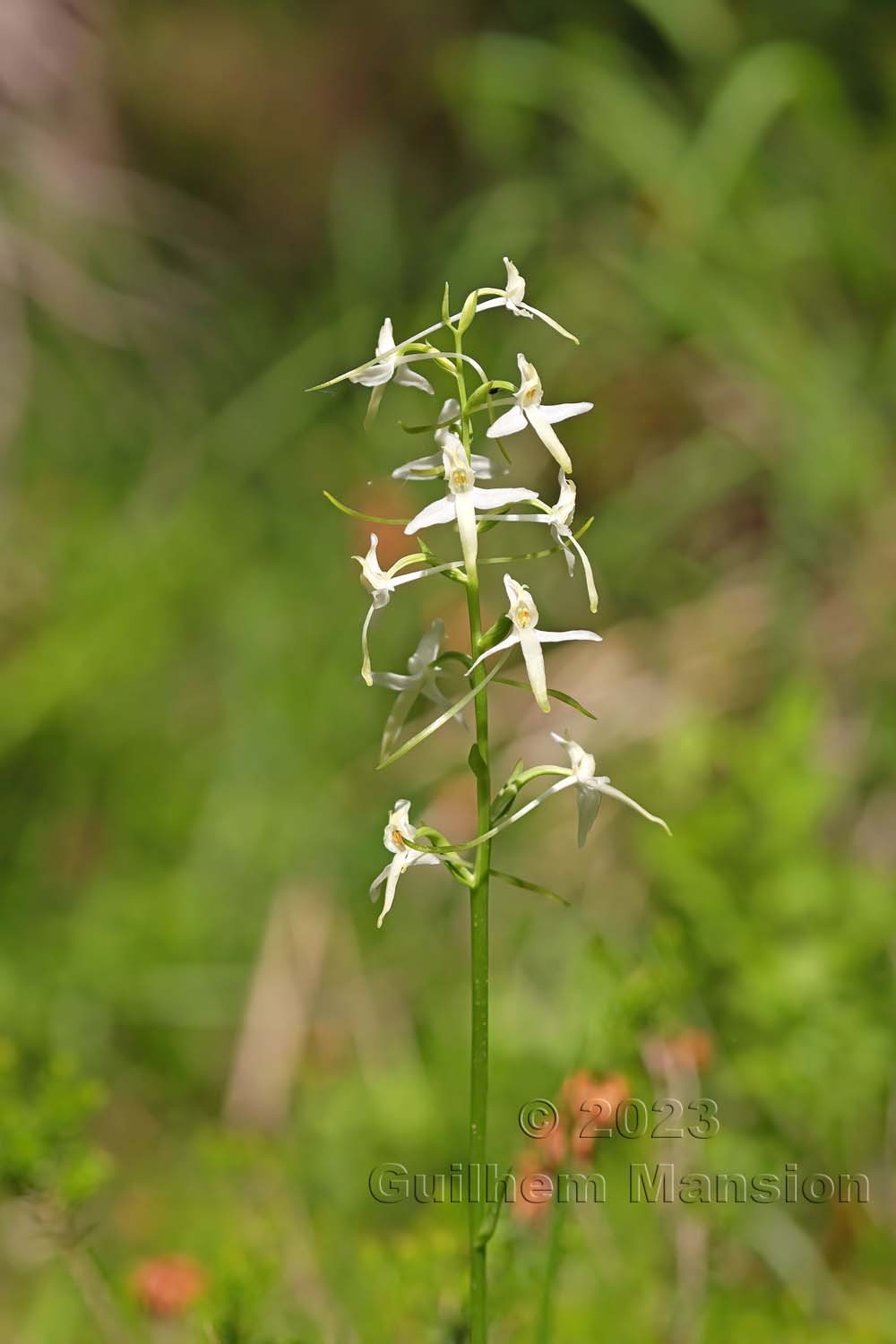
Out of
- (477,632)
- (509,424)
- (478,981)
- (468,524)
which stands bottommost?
(478,981)

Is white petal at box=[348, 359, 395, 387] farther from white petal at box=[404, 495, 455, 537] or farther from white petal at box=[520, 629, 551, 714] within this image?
white petal at box=[520, 629, 551, 714]

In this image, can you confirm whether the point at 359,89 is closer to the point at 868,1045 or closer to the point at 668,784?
the point at 668,784

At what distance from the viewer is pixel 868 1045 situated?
221cm

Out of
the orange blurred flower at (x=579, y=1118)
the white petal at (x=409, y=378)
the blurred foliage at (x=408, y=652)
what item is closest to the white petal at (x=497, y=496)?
the white petal at (x=409, y=378)

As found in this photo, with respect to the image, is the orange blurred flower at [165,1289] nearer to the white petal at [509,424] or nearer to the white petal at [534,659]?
the white petal at [534,659]

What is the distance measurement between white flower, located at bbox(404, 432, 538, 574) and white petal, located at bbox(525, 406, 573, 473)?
0.13ft

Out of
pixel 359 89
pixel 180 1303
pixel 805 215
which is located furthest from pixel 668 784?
Result: pixel 359 89

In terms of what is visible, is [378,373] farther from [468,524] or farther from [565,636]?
[565,636]

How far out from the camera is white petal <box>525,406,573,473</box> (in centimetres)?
116

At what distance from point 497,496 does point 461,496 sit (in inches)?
1.3

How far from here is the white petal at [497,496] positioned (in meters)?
1.19

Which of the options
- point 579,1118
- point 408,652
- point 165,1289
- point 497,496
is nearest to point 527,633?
point 497,496

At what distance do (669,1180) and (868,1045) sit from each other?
41 centimetres

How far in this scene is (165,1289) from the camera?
168cm
